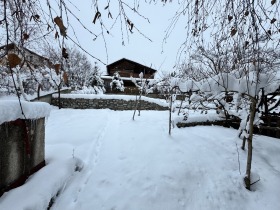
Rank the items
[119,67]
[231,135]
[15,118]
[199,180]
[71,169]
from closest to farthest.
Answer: [15,118], [71,169], [199,180], [231,135], [119,67]

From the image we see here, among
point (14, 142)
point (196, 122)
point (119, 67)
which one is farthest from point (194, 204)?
point (119, 67)

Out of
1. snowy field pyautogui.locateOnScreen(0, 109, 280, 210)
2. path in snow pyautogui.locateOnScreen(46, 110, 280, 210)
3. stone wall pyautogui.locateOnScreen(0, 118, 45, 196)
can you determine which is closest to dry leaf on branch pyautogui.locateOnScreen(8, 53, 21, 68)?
stone wall pyautogui.locateOnScreen(0, 118, 45, 196)

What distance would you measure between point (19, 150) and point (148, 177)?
2.27 meters

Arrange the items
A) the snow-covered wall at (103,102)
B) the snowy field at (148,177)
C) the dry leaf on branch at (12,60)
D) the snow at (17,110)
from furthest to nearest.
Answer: the snow-covered wall at (103,102) → the snowy field at (148,177) → the snow at (17,110) → the dry leaf on branch at (12,60)

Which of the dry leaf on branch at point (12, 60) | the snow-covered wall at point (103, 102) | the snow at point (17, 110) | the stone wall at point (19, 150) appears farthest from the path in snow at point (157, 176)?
the snow-covered wall at point (103, 102)

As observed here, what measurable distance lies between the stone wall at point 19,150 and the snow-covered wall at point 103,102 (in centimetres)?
1235

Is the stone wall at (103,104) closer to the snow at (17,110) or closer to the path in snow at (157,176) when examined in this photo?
the path in snow at (157,176)

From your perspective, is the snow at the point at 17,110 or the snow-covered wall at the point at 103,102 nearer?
the snow at the point at 17,110

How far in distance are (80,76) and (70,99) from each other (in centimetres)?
2055

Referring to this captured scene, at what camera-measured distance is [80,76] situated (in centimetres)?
3512

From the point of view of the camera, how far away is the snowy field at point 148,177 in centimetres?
307

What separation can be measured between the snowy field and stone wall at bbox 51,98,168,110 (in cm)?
1008

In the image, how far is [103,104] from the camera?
642 inches

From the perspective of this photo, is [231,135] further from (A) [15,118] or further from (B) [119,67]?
(B) [119,67]
